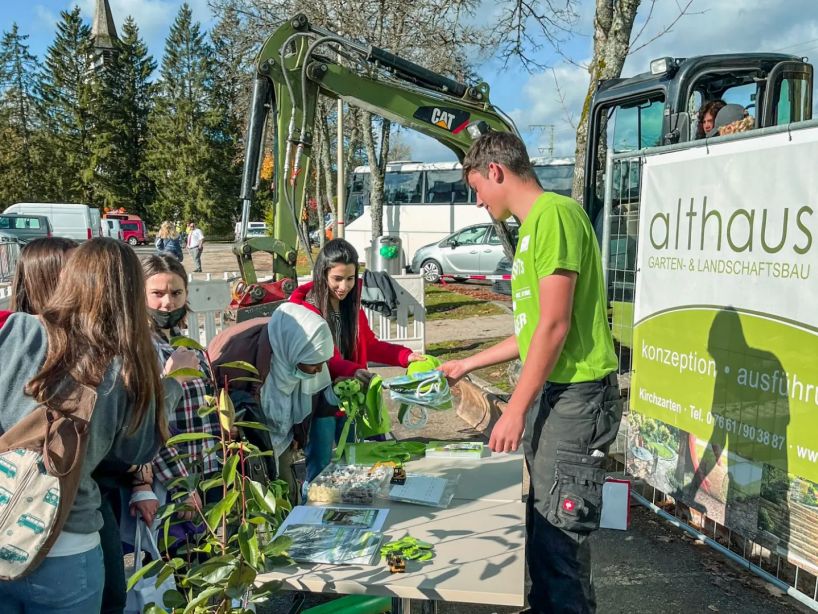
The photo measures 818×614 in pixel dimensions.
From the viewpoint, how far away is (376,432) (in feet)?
11.4

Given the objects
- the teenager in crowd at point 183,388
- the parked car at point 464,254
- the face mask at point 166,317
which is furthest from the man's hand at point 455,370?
the parked car at point 464,254

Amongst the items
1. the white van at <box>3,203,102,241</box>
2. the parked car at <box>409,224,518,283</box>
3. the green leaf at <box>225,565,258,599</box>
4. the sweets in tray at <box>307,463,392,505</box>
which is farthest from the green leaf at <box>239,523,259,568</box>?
the white van at <box>3,203,102,241</box>

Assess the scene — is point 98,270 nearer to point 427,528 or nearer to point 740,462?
point 427,528

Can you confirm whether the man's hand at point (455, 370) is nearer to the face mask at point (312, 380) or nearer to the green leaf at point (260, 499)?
the face mask at point (312, 380)

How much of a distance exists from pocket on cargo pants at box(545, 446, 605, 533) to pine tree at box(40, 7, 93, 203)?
5446cm

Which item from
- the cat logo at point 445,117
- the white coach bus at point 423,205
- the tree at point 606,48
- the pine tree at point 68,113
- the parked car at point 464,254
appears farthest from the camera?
the pine tree at point 68,113

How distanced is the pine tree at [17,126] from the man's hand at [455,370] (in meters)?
52.5

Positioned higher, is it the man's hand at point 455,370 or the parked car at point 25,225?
the parked car at point 25,225

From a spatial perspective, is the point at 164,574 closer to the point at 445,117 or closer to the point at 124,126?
the point at 445,117

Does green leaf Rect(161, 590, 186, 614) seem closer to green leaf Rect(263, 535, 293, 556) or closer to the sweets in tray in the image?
green leaf Rect(263, 535, 293, 556)

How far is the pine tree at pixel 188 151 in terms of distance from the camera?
5175cm

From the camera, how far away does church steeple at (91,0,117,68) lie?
144 ft

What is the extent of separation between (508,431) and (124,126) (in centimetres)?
5590

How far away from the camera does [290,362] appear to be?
3.28m
